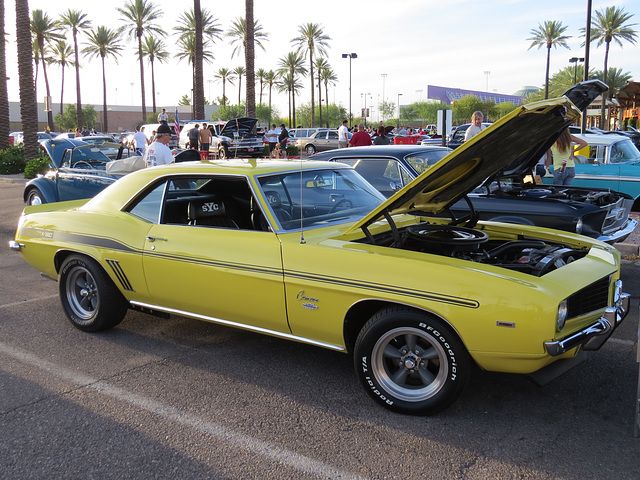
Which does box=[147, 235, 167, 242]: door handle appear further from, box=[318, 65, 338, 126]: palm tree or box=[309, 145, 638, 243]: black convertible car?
box=[318, 65, 338, 126]: palm tree

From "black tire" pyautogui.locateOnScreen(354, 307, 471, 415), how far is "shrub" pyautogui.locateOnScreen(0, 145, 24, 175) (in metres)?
20.8

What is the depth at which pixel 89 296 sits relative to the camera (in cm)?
495

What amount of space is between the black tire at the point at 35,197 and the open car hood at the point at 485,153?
27.4ft

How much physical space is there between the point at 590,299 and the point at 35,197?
9987mm

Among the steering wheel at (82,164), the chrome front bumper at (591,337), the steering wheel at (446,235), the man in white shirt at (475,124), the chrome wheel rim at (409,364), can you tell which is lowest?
the chrome wheel rim at (409,364)

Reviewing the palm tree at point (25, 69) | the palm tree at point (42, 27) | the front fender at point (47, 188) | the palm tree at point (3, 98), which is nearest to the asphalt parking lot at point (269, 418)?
the front fender at point (47, 188)

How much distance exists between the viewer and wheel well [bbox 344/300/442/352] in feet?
11.3

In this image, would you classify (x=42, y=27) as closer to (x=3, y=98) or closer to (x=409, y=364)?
(x=3, y=98)

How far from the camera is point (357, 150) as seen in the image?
24.6ft

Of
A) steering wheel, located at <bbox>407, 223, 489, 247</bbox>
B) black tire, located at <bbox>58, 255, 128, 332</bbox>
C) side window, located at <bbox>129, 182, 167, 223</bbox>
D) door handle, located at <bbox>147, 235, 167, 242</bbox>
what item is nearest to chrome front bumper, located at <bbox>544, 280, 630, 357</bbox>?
steering wheel, located at <bbox>407, 223, 489, 247</bbox>

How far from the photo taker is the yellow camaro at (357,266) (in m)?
3.15

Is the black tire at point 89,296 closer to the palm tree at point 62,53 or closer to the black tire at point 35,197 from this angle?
the black tire at point 35,197

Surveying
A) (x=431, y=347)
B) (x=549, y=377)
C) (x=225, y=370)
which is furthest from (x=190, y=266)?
(x=549, y=377)

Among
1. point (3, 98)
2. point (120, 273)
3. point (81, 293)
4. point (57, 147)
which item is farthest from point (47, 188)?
point (3, 98)
